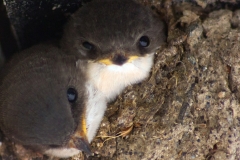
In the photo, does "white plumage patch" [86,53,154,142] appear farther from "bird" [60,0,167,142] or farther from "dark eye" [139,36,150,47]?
"dark eye" [139,36,150,47]

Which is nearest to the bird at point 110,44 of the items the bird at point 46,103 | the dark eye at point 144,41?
the dark eye at point 144,41

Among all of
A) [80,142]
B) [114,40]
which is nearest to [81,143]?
[80,142]

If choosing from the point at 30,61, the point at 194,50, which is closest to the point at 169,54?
the point at 194,50

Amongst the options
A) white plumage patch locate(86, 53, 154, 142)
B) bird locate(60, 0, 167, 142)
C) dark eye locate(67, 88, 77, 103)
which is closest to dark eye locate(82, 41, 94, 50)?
bird locate(60, 0, 167, 142)

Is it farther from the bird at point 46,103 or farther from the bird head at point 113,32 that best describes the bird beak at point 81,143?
the bird head at point 113,32

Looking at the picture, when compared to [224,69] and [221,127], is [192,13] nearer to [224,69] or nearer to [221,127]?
[224,69]

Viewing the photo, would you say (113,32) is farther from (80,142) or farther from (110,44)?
(80,142)
